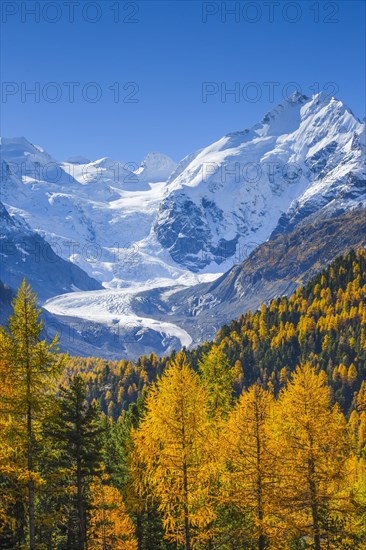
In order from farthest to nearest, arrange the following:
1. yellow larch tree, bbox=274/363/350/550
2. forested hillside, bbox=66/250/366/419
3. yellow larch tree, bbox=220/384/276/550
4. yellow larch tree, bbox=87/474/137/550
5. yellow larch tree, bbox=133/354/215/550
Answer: forested hillside, bbox=66/250/366/419 < yellow larch tree, bbox=87/474/137/550 < yellow larch tree, bbox=133/354/215/550 < yellow larch tree, bbox=220/384/276/550 < yellow larch tree, bbox=274/363/350/550

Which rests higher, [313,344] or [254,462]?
[313,344]

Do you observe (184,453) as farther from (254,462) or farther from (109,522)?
(109,522)

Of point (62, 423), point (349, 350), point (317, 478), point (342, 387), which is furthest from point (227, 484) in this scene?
point (349, 350)

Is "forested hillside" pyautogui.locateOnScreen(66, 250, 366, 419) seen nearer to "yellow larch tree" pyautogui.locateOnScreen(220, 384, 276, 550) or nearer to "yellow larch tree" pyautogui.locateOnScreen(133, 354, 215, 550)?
"yellow larch tree" pyautogui.locateOnScreen(220, 384, 276, 550)

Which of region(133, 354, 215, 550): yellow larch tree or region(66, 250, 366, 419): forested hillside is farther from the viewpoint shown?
region(66, 250, 366, 419): forested hillside

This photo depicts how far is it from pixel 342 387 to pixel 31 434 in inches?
4984

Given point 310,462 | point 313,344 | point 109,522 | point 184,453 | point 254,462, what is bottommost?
point 109,522

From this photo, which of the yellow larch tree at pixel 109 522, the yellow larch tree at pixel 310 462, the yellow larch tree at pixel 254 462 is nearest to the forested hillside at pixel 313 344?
the yellow larch tree at pixel 109 522

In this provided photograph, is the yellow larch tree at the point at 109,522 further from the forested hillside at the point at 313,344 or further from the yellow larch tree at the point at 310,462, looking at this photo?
→ the forested hillside at the point at 313,344

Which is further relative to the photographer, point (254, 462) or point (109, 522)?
point (109, 522)

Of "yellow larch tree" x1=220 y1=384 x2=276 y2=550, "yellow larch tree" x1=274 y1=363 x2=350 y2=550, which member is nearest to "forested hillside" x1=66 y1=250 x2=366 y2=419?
"yellow larch tree" x1=220 y1=384 x2=276 y2=550

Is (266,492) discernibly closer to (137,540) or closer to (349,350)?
(137,540)

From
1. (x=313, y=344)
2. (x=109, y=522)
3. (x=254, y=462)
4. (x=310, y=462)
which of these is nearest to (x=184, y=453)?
(x=254, y=462)

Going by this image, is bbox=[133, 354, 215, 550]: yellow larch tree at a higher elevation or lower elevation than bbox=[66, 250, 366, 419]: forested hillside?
lower
